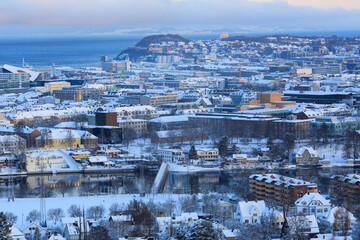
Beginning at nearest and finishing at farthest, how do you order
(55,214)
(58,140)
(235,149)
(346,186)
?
(55,214), (346,186), (235,149), (58,140)

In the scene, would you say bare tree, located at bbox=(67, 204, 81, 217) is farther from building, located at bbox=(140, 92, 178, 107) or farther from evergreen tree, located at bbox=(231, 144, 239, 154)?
building, located at bbox=(140, 92, 178, 107)

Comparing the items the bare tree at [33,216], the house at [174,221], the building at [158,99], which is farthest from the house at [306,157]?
the building at [158,99]

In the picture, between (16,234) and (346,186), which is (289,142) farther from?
(16,234)

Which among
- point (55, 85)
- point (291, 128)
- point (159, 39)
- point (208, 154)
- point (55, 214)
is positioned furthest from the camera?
point (159, 39)

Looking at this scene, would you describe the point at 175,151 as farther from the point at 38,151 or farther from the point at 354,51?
the point at 354,51

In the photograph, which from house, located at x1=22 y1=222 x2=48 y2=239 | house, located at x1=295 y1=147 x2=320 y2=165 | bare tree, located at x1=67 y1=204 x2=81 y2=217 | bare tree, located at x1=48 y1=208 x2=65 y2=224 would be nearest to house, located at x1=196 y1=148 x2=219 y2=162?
house, located at x1=295 y1=147 x2=320 y2=165

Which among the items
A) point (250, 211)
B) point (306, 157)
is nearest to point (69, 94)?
point (306, 157)
